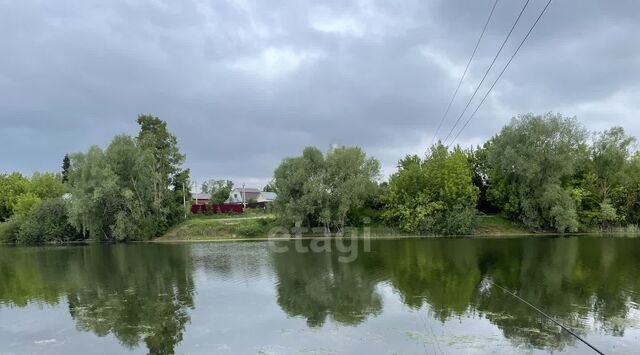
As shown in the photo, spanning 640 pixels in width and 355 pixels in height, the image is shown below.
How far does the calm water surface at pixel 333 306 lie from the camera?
13625mm

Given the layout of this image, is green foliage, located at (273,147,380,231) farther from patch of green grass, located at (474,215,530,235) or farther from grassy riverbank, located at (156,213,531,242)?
patch of green grass, located at (474,215,530,235)

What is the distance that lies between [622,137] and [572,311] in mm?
54447

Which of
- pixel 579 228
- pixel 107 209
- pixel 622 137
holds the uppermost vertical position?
pixel 622 137

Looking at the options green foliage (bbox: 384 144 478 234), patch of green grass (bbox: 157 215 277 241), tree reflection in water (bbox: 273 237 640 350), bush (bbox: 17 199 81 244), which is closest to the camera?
tree reflection in water (bbox: 273 237 640 350)

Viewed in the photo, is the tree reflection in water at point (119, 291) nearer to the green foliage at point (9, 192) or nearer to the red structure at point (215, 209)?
the red structure at point (215, 209)

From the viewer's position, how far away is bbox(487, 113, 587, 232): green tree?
55.5 meters

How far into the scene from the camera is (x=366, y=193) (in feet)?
207

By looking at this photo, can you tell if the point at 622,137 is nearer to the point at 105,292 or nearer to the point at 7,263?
the point at 105,292

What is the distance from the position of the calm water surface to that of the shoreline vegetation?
2546cm

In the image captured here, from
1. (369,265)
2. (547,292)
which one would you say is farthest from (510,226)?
(547,292)

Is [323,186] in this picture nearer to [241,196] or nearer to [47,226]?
[47,226]

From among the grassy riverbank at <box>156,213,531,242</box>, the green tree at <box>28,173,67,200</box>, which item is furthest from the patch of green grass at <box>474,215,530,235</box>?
the green tree at <box>28,173,67,200</box>

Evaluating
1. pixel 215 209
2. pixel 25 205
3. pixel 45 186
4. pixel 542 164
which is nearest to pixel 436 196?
pixel 542 164

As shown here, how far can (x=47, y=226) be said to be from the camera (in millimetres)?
67875
